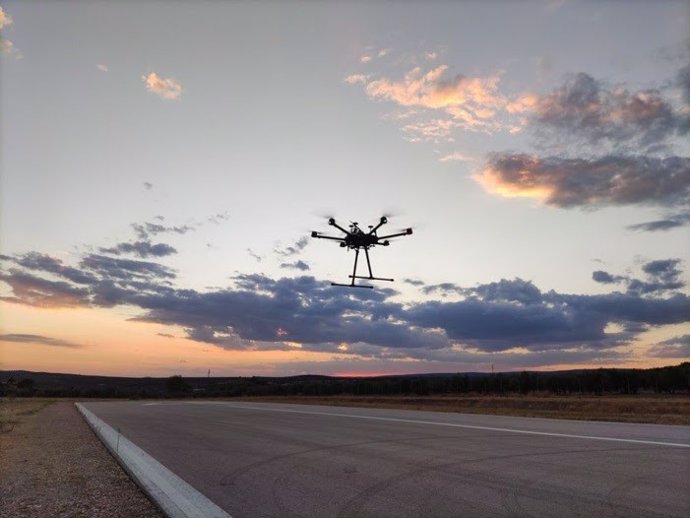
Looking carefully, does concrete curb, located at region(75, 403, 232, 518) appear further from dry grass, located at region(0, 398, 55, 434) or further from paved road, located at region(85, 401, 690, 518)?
dry grass, located at region(0, 398, 55, 434)

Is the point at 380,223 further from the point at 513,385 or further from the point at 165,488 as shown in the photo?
the point at 513,385

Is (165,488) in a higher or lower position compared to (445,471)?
lower

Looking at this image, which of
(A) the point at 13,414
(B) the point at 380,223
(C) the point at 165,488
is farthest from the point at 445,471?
(A) the point at 13,414

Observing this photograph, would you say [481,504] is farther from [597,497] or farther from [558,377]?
[558,377]

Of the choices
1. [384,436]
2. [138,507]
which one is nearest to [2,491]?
[138,507]

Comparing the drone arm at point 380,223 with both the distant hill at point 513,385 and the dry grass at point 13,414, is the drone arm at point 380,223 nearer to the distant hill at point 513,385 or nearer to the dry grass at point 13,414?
the dry grass at point 13,414

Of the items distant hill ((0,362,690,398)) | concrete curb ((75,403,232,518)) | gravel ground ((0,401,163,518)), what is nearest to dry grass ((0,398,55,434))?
gravel ground ((0,401,163,518))
